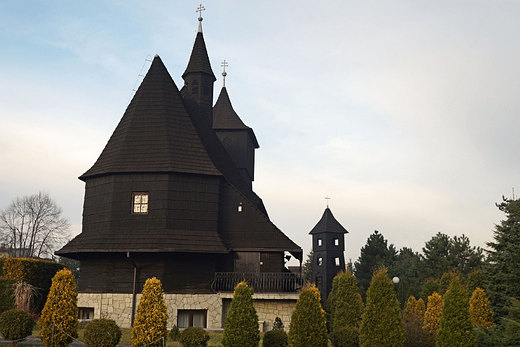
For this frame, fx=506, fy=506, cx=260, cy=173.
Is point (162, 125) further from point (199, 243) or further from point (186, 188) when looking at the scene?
point (199, 243)

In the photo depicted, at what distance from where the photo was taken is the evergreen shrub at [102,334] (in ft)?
50.2

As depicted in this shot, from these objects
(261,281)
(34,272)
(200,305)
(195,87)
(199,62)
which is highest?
(199,62)

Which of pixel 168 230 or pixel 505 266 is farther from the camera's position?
pixel 168 230

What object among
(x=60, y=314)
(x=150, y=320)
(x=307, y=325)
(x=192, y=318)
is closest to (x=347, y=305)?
(x=192, y=318)

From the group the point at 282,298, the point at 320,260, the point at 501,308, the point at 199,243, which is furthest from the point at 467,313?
the point at 320,260

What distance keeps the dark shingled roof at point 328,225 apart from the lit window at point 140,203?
1246 inches

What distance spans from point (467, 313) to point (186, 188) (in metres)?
13.4

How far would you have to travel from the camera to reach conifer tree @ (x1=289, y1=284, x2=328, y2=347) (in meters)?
16.3

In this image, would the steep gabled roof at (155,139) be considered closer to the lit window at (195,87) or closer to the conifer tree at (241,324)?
the lit window at (195,87)

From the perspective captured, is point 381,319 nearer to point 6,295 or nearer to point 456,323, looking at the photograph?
point 456,323

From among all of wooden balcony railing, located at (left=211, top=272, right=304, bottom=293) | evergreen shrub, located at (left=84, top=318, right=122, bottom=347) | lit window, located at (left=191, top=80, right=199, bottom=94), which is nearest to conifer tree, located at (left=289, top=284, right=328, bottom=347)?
evergreen shrub, located at (left=84, top=318, right=122, bottom=347)

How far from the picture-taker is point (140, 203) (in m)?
23.6

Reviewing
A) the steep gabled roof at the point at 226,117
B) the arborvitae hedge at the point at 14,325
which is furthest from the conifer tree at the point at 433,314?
the steep gabled roof at the point at 226,117

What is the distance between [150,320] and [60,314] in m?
2.94
